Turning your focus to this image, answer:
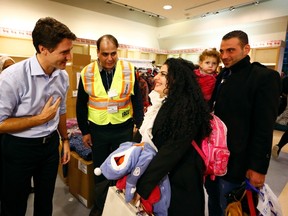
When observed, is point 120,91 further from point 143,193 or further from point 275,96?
point 275,96

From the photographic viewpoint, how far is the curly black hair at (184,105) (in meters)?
1.04

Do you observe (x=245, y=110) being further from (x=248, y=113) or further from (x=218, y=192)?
(x=218, y=192)

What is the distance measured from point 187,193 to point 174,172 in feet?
0.43

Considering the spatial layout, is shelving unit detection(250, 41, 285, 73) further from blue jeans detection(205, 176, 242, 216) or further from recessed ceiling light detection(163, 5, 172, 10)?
blue jeans detection(205, 176, 242, 216)

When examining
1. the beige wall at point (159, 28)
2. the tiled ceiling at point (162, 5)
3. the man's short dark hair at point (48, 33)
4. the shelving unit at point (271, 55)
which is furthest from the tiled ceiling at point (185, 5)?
the man's short dark hair at point (48, 33)

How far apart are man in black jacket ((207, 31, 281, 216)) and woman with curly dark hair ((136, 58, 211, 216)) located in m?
0.36

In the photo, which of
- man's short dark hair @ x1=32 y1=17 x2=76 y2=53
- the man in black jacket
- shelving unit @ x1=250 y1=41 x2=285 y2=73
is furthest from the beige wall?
the man in black jacket

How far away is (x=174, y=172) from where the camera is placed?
1093 millimetres

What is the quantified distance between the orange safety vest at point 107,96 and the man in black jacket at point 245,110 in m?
0.82

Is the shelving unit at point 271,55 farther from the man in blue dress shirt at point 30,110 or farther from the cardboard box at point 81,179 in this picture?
the man in blue dress shirt at point 30,110

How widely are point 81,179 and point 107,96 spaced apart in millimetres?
1045

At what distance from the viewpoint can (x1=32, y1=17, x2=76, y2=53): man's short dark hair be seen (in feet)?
3.76

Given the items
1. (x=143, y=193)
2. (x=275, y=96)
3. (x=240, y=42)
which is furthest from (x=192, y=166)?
(x=240, y=42)

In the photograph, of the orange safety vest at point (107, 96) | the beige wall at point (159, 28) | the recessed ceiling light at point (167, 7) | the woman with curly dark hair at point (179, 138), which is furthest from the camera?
the recessed ceiling light at point (167, 7)
